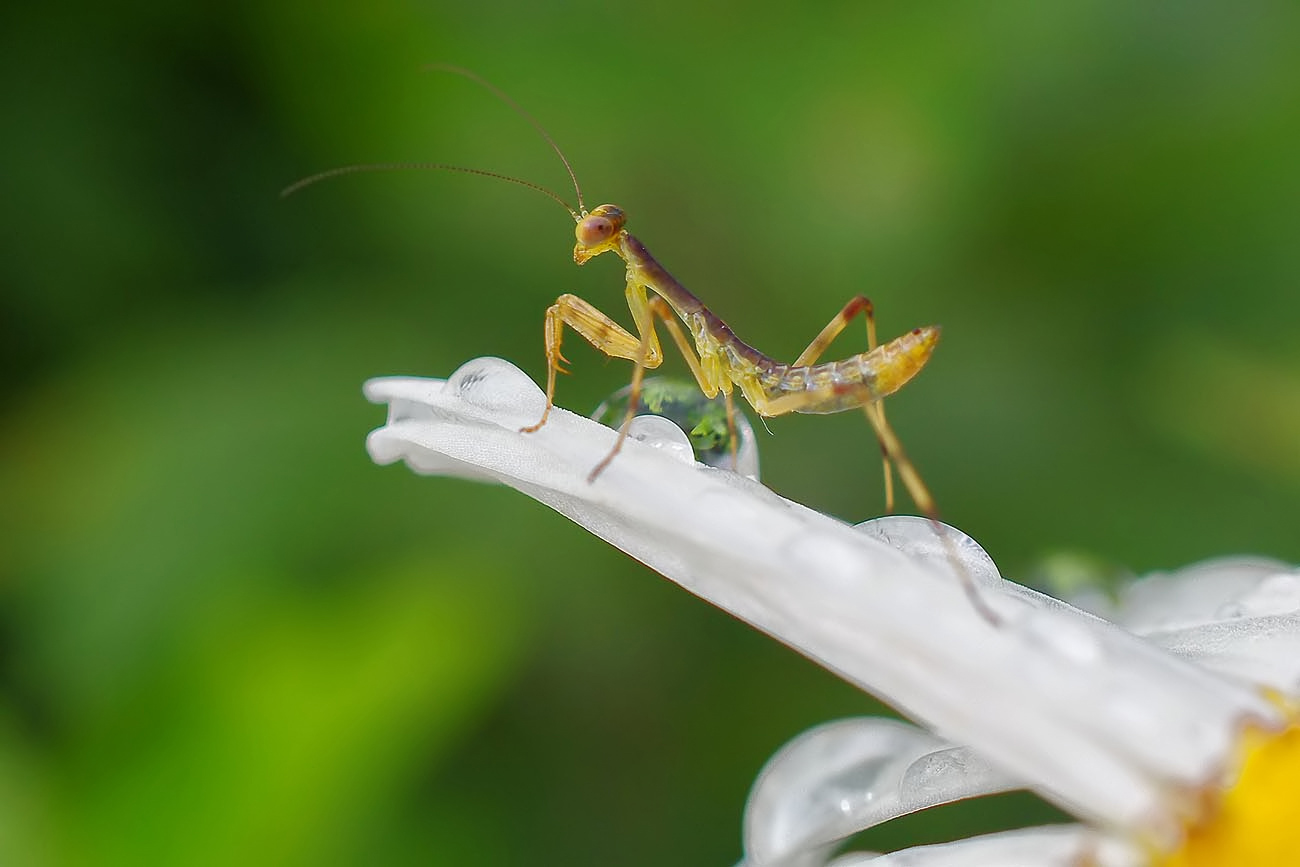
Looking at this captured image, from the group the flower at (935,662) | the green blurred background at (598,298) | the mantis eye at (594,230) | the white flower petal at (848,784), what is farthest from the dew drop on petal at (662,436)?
the green blurred background at (598,298)

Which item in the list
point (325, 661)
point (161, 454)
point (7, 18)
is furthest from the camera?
point (7, 18)

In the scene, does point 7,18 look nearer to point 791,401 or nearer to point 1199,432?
point 791,401

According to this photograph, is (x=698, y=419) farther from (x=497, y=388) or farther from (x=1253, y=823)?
(x=1253, y=823)

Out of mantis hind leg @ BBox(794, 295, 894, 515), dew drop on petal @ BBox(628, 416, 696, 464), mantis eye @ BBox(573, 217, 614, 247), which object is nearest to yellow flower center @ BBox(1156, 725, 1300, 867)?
dew drop on petal @ BBox(628, 416, 696, 464)

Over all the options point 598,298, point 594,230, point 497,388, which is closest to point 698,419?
point 497,388

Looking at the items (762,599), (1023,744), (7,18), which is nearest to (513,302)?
(7,18)
